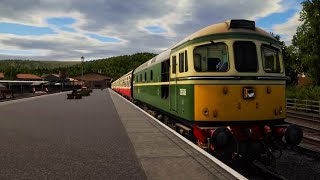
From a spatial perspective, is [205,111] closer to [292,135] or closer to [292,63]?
[292,135]

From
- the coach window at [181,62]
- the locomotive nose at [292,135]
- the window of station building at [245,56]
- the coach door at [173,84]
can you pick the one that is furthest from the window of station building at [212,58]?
the locomotive nose at [292,135]

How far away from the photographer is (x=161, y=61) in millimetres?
13750

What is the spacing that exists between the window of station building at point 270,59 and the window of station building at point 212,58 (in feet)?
3.40

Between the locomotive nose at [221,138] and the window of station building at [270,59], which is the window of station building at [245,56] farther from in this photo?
the locomotive nose at [221,138]

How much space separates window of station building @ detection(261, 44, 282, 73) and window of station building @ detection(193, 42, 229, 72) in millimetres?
1035

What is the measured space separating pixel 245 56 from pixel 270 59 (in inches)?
32.7

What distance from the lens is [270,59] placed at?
31.2 feet

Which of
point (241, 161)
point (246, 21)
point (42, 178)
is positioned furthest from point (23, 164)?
point (246, 21)

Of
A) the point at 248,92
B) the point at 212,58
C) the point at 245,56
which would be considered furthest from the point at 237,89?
the point at 212,58

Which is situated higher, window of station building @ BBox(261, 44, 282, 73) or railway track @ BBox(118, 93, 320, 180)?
window of station building @ BBox(261, 44, 282, 73)

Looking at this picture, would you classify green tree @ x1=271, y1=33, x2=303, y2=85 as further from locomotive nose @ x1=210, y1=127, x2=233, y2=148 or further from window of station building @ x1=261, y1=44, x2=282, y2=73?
locomotive nose @ x1=210, y1=127, x2=233, y2=148

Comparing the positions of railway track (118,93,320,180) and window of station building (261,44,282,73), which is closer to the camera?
railway track (118,93,320,180)

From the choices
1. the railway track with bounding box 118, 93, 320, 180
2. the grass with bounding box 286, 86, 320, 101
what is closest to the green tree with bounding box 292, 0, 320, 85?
the grass with bounding box 286, 86, 320, 101

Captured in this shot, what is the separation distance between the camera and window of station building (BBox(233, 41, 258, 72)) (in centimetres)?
905
